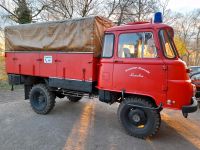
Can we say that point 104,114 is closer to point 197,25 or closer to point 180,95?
point 180,95

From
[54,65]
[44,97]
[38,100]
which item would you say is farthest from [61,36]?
[38,100]

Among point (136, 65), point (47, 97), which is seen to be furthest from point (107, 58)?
point (47, 97)

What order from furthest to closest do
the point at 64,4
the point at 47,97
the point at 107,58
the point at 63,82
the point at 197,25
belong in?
the point at 197,25 → the point at 64,4 → the point at 47,97 → the point at 63,82 → the point at 107,58

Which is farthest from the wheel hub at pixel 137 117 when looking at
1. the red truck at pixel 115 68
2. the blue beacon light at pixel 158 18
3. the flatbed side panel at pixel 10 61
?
the flatbed side panel at pixel 10 61

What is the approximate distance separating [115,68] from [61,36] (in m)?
2.06

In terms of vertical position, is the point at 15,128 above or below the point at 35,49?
below

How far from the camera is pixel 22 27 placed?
818cm

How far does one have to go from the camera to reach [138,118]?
19.8 feet

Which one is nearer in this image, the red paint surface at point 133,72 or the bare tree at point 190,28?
the red paint surface at point 133,72

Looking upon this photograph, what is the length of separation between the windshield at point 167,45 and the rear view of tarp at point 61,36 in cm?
174

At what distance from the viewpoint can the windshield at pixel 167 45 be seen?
5642mm

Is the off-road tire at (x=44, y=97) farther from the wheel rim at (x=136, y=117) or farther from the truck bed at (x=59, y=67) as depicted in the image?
the wheel rim at (x=136, y=117)

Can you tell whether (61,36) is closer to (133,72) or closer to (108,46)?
(108,46)

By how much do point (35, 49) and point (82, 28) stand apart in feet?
6.29
